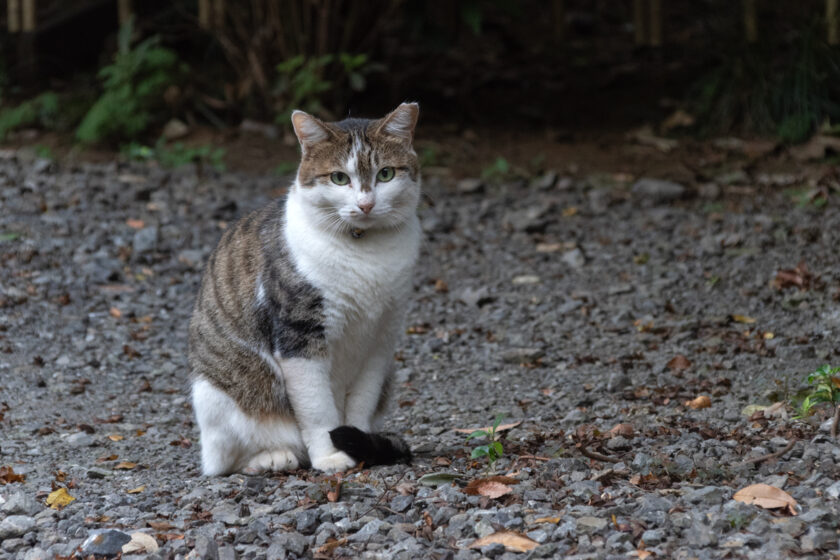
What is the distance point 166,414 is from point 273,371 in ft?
4.31

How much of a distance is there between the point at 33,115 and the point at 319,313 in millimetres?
6228

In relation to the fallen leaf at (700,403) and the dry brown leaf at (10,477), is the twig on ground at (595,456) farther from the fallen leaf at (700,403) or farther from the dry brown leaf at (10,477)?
the dry brown leaf at (10,477)

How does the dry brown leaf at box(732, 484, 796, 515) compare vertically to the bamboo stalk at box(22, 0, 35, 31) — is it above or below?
below

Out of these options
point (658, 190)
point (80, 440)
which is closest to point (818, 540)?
point (80, 440)

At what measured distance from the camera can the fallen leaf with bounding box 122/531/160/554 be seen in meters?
2.90

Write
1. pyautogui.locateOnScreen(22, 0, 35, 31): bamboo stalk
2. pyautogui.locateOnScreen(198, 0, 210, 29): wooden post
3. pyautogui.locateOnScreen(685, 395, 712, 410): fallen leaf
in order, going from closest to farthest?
pyautogui.locateOnScreen(685, 395, 712, 410): fallen leaf → pyautogui.locateOnScreen(198, 0, 210, 29): wooden post → pyautogui.locateOnScreen(22, 0, 35, 31): bamboo stalk

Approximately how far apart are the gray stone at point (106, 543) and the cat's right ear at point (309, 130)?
4.94 ft

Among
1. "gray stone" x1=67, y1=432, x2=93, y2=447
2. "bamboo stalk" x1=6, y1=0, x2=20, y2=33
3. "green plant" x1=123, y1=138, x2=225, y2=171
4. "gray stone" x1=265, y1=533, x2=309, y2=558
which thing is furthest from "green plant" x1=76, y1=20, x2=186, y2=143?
"gray stone" x1=265, y1=533, x2=309, y2=558

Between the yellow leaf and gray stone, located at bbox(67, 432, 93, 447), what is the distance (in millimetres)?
845

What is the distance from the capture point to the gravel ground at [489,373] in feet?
9.55

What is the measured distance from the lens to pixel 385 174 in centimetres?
367

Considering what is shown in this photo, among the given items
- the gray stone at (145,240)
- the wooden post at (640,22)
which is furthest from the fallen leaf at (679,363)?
the wooden post at (640,22)

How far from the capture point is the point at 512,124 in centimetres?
919

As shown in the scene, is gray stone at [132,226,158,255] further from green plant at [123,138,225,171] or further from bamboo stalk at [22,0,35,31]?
bamboo stalk at [22,0,35,31]
